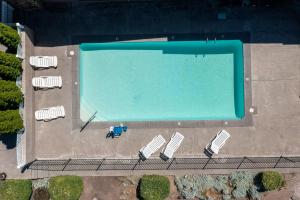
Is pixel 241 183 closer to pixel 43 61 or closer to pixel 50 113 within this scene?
pixel 50 113

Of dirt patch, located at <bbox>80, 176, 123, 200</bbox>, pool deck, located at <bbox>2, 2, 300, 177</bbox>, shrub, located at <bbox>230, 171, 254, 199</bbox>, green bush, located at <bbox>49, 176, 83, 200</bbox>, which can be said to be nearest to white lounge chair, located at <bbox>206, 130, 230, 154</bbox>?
pool deck, located at <bbox>2, 2, 300, 177</bbox>

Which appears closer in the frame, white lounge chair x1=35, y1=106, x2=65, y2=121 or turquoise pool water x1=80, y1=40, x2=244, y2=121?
white lounge chair x1=35, y1=106, x2=65, y2=121

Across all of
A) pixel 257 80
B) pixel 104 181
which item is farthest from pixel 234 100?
pixel 104 181

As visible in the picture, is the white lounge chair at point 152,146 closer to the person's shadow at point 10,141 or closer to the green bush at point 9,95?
the green bush at point 9,95

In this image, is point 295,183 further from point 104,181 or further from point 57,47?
point 57,47

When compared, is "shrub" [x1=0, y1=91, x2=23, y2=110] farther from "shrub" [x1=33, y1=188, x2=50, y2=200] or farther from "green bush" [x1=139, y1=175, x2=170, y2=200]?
"green bush" [x1=139, y1=175, x2=170, y2=200]

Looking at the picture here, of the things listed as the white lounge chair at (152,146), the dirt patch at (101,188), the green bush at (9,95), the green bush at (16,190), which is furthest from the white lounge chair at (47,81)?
the white lounge chair at (152,146)
